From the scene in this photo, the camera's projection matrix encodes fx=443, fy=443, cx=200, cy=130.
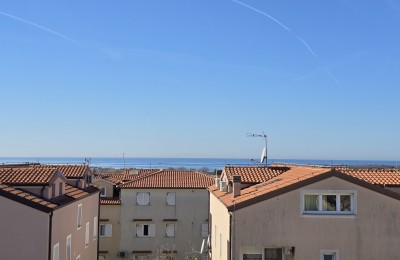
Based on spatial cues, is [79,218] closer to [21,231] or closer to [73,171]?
[73,171]

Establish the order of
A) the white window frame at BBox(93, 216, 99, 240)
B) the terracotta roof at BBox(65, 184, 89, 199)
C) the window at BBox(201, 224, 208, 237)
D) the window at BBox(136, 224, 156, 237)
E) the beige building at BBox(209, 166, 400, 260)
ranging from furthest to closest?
the window at BBox(201, 224, 208, 237), the window at BBox(136, 224, 156, 237), the white window frame at BBox(93, 216, 99, 240), the terracotta roof at BBox(65, 184, 89, 199), the beige building at BBox(209, 166, 400, 260)

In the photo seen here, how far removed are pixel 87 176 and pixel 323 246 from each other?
19777 mm

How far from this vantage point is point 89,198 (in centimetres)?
3189

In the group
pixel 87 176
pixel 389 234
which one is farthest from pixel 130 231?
pixel 389 234

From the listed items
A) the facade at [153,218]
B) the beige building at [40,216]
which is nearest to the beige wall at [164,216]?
the facade at [153,218]

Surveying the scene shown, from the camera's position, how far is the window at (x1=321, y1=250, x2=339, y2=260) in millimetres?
19297

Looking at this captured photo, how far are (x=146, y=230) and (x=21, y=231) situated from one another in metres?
21.8

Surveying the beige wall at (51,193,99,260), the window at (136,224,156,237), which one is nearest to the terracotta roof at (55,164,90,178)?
the beige wall at (51,193,99,260)

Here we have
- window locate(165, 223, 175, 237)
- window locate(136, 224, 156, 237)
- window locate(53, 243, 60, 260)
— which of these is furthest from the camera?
window locate(165, 223, 175, 237)

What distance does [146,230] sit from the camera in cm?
4256

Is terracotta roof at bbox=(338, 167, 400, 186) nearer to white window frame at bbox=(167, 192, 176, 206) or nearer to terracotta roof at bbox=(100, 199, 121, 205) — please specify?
white window frame at bbox=(167, 192, 176, 206)

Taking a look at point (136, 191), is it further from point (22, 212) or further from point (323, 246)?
point (323, 246)

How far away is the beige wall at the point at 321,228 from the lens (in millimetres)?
19219

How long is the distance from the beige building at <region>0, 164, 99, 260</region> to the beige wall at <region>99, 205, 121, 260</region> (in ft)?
38.4
